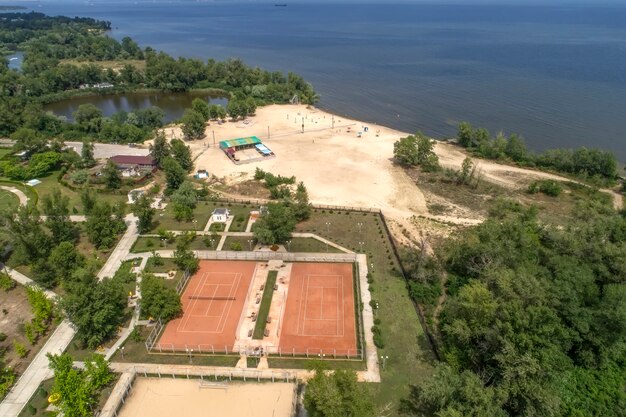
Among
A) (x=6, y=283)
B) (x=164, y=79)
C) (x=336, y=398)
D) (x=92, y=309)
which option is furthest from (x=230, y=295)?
(x=164, y=79)

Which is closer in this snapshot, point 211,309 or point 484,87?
point 211,309

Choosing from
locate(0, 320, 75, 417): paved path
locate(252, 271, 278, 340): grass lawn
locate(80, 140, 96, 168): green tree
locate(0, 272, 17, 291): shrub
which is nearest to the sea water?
locate(80, 140, 96, 168): green tree

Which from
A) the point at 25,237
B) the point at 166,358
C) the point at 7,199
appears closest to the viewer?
the point at 166,358

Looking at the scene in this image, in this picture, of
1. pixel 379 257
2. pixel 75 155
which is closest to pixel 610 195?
pixel 379 257

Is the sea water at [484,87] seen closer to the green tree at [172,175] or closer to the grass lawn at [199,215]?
the grass lawn at [199,215]

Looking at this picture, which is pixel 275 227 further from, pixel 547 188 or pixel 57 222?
pixel 547 188

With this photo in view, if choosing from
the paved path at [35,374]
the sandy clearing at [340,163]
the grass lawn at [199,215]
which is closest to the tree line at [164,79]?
the sandy clearing at [340,163]

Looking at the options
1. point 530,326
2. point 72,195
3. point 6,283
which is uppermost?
point 530,326
